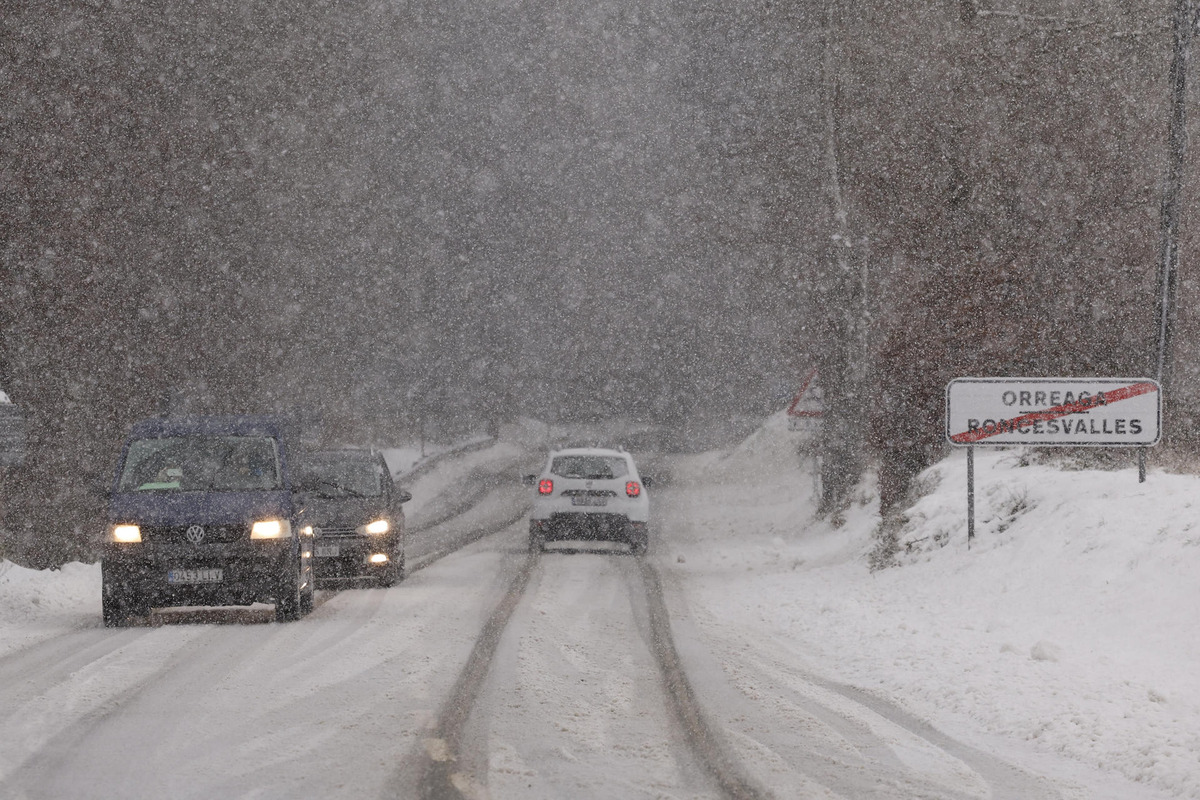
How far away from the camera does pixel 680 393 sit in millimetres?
101562

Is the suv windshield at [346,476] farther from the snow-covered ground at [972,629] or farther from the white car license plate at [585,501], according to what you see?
the white car license plate at [585,501]

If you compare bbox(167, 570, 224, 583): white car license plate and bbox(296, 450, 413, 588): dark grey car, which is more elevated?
bbox(167, 570, 224, 583): white car license plate

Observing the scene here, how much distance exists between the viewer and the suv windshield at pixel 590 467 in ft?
73.5

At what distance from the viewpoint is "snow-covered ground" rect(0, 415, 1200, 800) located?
7582mm

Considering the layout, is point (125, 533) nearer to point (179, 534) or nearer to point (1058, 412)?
point (179, 534)

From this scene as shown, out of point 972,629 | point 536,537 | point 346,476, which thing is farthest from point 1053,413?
point 536,537

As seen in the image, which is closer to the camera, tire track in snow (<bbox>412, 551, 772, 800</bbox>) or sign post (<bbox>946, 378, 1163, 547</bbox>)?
tire track in snow (<bbox>412, 551, 772, 800</bbox>)

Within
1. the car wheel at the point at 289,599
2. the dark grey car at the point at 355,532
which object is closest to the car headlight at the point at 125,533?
the car wheel at the point at 289,599

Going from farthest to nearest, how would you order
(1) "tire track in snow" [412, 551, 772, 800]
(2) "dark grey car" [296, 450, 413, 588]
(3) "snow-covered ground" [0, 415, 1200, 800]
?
(2) "dark grey car" [296, 450, 413, 588] → (3) "snow-covered ground" [0, 415, 1200, 800] → (1) "tire track in snow" [412, 551, 772, 800]

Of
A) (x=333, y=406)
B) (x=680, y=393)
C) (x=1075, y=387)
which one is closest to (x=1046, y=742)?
(x=1075, y=387)

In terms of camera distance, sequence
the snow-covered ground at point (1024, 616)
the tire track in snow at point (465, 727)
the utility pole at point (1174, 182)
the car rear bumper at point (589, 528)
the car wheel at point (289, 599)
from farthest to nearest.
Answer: the car rear bumper at point (589, 528), the utility pole at point (1174, 182), the car wheel at point (289, 599), the snow-covered ground at point (1024, 616), the tire track in snow at point (465, 727)

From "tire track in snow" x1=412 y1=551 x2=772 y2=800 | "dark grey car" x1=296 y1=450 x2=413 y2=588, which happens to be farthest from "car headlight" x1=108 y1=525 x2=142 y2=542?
"dark grey car" x1=296 y1=450 x2=413 y2=588

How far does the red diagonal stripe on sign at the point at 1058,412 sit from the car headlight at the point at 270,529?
7.37 m

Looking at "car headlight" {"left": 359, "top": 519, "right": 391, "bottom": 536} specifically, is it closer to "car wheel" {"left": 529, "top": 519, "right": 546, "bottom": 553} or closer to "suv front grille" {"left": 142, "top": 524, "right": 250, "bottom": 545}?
"suv front grille" {"left": 142, "top": 524, "right": 250, "bottom": 545}
